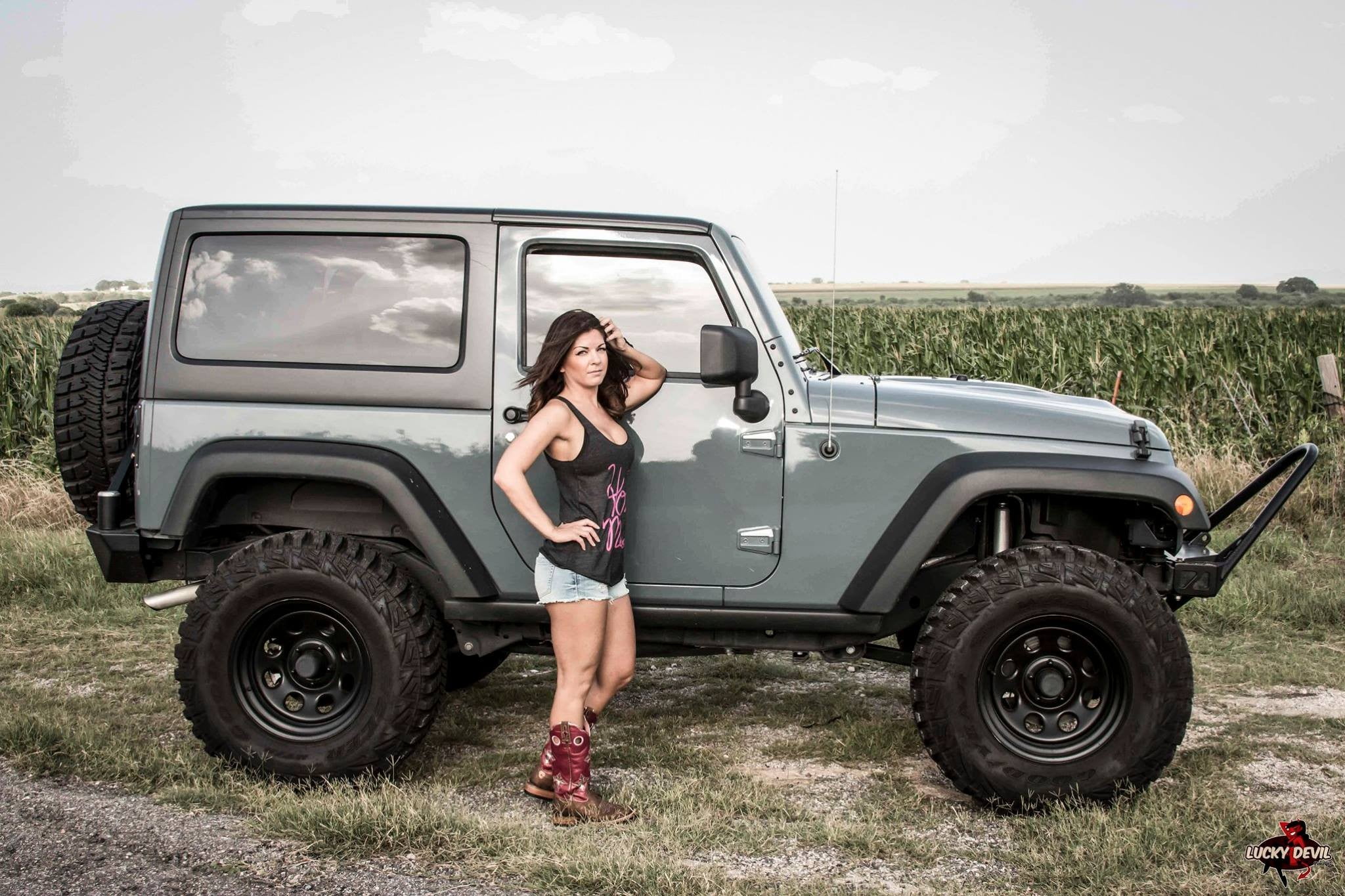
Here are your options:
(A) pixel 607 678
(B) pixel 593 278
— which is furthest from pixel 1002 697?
(B) pixel 593 278

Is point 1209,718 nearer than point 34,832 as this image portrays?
No

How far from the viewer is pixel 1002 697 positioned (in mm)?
4586

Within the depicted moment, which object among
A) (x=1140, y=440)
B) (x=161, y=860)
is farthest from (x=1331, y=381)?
(x=161, y=860)

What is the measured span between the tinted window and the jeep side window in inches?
11.9

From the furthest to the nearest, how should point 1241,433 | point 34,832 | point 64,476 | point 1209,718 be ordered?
point 1241,433
point 1209,718
point 64,476
point 34,832

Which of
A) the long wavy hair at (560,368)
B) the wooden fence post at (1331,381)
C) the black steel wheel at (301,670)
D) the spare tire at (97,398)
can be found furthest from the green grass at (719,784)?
the wooden fence post at (1331,381)

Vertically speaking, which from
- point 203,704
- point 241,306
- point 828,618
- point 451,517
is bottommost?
point 203,704

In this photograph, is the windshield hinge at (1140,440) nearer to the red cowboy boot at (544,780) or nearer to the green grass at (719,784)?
the green grass at (719,784)

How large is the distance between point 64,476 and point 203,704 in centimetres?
114

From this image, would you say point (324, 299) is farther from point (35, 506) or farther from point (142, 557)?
point (35, 506)

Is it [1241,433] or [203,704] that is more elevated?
[1241,433]

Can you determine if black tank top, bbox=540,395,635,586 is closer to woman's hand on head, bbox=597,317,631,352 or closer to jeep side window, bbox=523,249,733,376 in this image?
woman's hand on head, bbox=597,317,631,352

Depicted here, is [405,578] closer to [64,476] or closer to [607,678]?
[607,678]

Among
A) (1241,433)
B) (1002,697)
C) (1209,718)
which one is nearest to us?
(1002,697)
